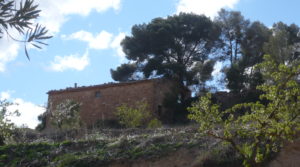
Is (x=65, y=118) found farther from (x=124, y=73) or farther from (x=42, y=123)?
(x=124, y=73)

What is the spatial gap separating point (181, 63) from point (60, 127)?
11788 mm

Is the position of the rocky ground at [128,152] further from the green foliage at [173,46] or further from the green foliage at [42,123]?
the green foliage at [173,46]

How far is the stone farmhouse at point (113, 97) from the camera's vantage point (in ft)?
90.4


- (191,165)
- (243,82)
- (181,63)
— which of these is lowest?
(191,165)

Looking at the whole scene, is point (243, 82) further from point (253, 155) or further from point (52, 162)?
point (253, 155)

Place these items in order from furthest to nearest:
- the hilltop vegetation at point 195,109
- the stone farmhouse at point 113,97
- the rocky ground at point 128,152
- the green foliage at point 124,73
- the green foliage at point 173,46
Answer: the green foliage at point 124,73 < the green foliage at point 173,46 < the stone farmhouse at point 113,97 < the rocky ground at point 128,152 < the hilltop vegetation at point 195,109

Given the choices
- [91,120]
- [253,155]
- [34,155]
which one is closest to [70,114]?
[91,120]

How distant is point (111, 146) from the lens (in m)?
16.2

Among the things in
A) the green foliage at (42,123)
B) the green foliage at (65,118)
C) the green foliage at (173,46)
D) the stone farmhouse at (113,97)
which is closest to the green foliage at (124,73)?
the green foliage at (173,46)

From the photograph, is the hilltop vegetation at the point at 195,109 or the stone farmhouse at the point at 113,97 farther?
the stone farmhouse at the point at 113,97

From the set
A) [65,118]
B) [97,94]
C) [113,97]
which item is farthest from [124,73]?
[65,118]

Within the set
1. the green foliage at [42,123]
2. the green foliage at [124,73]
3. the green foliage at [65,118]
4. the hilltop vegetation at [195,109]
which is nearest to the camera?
the hilltop vegetation at [195,109]


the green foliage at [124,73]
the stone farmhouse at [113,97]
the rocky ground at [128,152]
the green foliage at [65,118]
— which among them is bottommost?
the rocky ground at [128,152]

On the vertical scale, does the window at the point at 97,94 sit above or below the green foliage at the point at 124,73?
below
